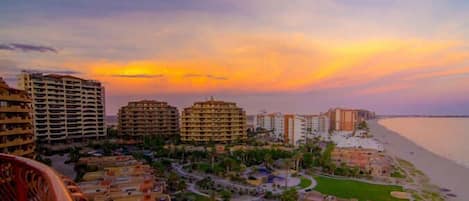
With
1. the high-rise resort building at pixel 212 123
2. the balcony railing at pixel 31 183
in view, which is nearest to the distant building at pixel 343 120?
the high-rise resort building at pixel 212 123

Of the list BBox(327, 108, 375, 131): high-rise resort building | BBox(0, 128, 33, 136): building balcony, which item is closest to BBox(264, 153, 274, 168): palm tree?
BBox(0, 128, 33, 136): building balcony

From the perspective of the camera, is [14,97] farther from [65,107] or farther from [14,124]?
[65,107]

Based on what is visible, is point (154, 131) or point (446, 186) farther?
point (154, 131)

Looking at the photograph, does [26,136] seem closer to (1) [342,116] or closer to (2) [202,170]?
(2) [202,170]

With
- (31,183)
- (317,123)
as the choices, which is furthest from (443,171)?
(317,123)

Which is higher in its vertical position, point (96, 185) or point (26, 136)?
point (26, 136)

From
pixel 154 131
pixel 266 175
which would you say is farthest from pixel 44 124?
pixel 266 175

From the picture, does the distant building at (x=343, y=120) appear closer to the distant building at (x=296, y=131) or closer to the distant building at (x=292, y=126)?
the distant building at (x=292, y=126)
